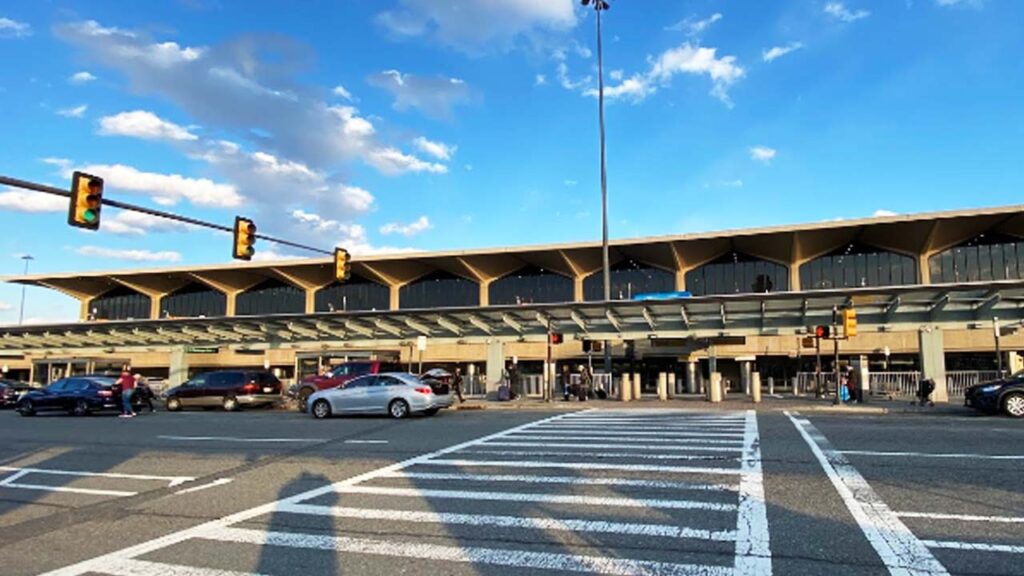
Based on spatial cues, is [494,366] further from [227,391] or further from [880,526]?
[880,526]

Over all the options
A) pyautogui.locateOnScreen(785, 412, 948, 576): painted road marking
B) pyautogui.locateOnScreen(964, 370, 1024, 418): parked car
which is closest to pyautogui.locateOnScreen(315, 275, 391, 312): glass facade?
pyautogui.locateOnScreen(964, 370, 1024, 418): parked car

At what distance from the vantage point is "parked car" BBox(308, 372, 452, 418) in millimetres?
20453

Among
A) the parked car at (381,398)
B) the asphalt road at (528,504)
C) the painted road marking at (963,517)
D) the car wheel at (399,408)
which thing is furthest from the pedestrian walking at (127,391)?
the painted road marking at (963,517)

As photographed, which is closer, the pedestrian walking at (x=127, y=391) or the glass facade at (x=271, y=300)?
the pedestrian walking at (x=127, y=391)

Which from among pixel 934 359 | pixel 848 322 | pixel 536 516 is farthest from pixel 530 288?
pixel 536 516

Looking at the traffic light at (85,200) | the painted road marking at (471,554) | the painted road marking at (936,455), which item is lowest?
the painted road marking at (471,554)

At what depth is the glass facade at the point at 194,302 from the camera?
7138cm

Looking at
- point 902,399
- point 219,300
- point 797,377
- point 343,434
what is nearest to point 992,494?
point 343,434

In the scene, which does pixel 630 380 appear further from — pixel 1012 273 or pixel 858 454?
pixel 1012 273

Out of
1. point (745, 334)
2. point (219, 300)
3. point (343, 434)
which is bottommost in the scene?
point (343, 434)

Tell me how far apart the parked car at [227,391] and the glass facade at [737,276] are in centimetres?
3745

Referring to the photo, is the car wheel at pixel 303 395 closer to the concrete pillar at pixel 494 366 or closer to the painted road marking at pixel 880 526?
the concrete pillar at pixel 494 366

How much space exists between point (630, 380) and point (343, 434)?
16.7 m

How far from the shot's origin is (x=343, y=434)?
1587 centimetres
